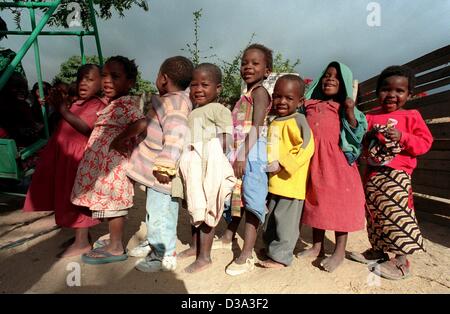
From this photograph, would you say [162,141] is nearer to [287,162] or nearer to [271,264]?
[287,162]

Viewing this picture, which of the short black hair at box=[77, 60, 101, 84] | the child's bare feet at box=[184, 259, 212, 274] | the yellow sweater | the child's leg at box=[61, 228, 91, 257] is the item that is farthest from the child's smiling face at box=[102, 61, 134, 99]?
the child's bare feet at box=[184, 259, 212, 274]

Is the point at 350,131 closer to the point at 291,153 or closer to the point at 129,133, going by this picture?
the point at 291,153

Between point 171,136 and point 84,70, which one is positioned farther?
point 84,70

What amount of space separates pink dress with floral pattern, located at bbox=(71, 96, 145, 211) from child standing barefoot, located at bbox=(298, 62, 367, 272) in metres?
1.42

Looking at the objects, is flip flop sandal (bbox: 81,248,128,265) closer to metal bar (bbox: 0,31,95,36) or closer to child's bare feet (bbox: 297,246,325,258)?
child's bare feet (bbox: 297,246,325,258)

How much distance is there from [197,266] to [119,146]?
1103 mm

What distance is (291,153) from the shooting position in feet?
7.34

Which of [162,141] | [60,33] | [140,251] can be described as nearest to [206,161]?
[162,141]

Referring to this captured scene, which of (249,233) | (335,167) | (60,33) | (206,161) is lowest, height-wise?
(249,233)

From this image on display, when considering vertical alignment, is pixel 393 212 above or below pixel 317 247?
above

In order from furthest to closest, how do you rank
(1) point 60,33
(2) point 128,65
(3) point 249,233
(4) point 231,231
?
(1) point 60,33, (4) point 231,231, (2) point 128,65, (3) point 249,233

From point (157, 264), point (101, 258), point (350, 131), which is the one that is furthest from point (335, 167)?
point (101, 258)

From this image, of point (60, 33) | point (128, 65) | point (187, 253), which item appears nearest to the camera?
point (128, 65)

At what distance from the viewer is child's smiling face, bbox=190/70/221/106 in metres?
2.25
